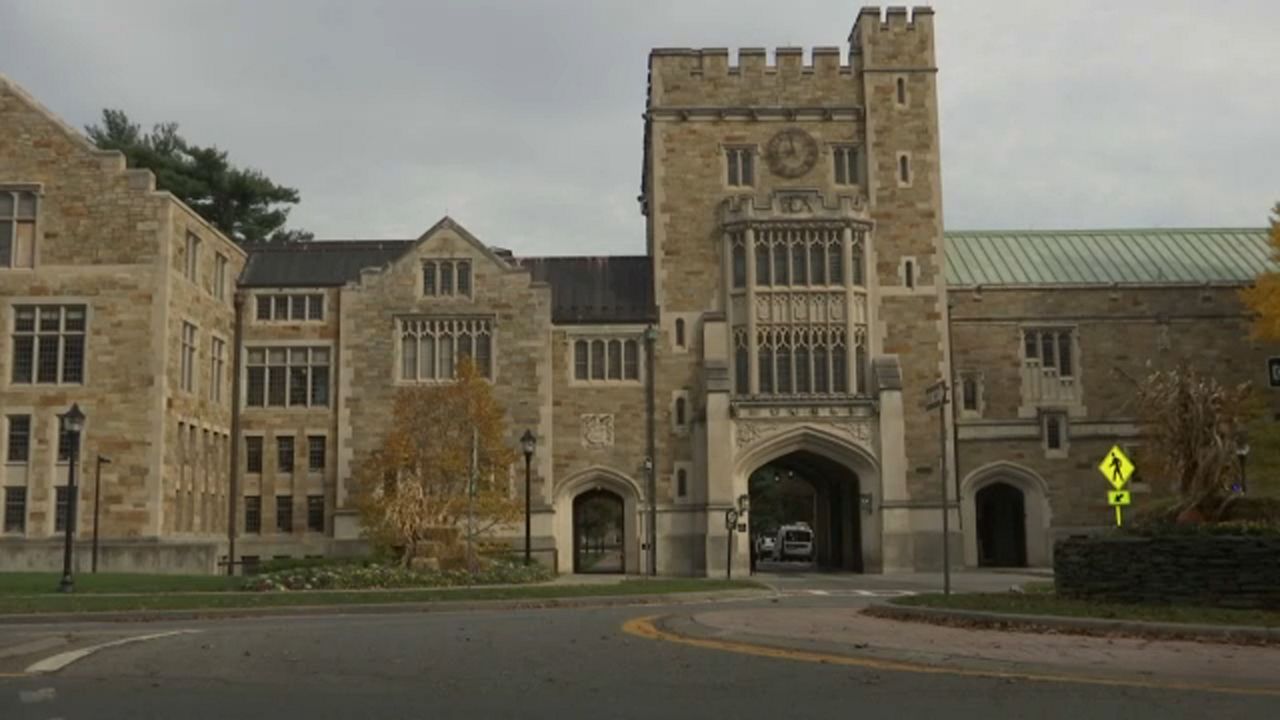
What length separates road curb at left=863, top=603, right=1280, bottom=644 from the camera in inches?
567

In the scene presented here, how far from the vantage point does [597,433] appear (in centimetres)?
4628

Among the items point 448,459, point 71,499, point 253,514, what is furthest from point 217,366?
point 71,499

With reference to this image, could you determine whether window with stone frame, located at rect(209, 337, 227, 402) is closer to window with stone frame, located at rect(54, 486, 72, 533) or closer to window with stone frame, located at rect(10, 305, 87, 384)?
window with stone frame, located at rect(10, 305, 87, 384)

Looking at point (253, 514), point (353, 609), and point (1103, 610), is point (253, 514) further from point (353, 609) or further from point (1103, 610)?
point (1103, 610)

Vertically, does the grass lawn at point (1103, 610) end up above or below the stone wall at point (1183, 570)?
below

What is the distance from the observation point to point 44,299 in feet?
133

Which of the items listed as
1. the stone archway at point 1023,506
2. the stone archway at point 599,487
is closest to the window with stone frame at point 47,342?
the stone archway at point 599,487

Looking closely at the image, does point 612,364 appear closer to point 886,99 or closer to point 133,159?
point 886,99

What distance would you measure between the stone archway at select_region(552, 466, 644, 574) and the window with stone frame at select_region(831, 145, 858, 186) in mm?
13060

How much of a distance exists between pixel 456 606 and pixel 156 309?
21044 mm

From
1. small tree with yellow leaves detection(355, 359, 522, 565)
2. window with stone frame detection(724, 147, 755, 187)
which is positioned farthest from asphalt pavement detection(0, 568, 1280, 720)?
window with stone frame detection(724, 147, 755, 187)

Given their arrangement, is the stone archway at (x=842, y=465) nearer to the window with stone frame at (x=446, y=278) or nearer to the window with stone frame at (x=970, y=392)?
the window with stone frame at (x=970, y=392)

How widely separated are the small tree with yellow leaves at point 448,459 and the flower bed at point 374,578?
6.62 m

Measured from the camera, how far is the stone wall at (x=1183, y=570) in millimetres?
17062
